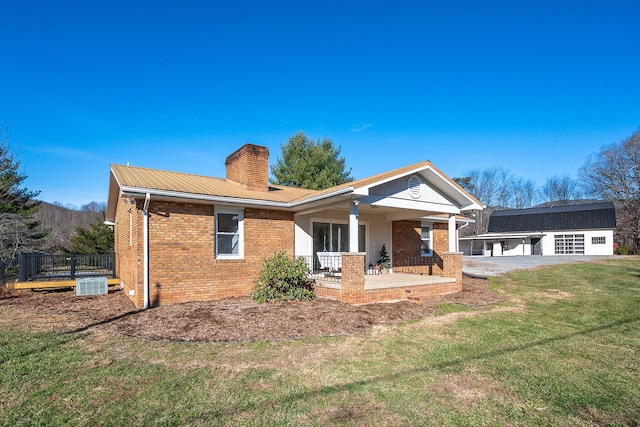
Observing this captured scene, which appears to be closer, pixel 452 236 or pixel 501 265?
pixel 452 236

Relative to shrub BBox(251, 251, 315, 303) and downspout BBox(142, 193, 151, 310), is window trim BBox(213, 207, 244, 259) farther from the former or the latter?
downspout BBox(142, 193, 151, 310)

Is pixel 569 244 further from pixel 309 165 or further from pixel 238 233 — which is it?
pixel 238 233

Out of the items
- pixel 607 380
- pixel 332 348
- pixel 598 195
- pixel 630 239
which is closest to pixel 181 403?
pixel 332 348

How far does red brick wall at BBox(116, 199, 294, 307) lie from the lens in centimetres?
965

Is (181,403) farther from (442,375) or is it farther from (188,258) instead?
(188,258)

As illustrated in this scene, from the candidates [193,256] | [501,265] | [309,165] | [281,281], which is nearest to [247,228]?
[193,256]

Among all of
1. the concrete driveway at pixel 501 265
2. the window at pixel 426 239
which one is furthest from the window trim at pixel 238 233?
the concrete driveway at pixel 501 265

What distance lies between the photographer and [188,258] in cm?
1015

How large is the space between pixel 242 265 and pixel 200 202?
229 centimetres

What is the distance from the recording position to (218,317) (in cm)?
802

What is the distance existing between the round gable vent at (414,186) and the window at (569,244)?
32707mm

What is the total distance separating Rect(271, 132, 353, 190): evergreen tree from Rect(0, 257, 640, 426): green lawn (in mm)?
23696

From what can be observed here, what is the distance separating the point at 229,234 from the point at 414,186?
5912mm

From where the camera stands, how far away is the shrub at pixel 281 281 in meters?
10.1
